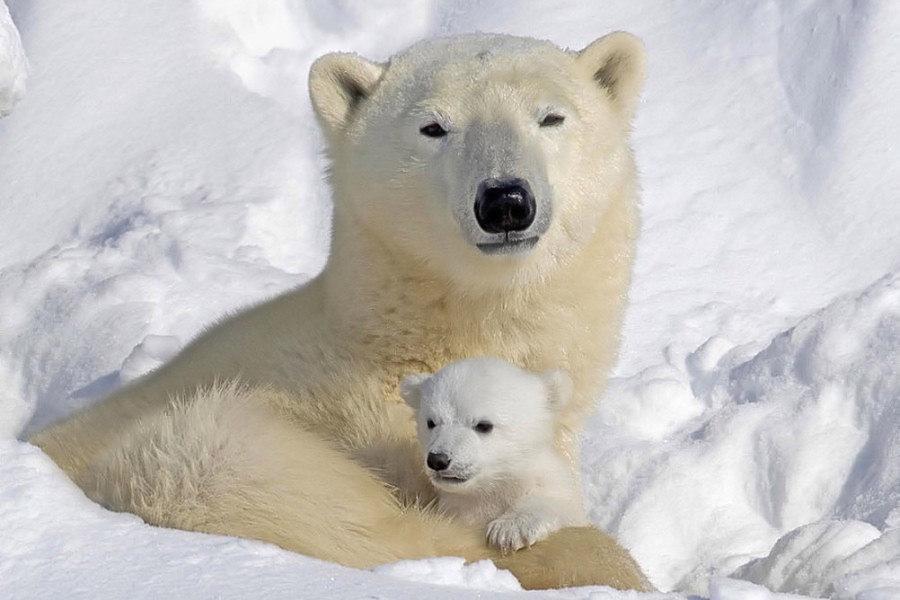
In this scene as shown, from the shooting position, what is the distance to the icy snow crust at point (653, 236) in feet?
15.2

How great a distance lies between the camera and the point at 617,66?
3965 mm

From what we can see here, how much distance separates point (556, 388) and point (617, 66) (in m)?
0.87

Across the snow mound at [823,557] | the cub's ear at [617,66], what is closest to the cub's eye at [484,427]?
the snow mound at [823,557]

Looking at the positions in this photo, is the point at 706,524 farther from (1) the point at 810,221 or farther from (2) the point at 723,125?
(2) the point at 723,125

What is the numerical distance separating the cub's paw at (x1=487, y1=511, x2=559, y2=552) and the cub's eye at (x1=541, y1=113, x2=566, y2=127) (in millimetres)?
907

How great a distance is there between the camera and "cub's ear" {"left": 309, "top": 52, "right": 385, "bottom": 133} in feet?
12.7

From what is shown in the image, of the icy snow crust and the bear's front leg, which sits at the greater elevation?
the icy snow crust

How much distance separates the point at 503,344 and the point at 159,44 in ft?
13.4

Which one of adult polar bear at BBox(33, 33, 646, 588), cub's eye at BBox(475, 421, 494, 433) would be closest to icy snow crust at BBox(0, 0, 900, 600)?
adult polar bear at BBox(33, 33, 646, 588)

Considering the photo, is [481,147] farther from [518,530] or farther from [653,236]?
[653,236]

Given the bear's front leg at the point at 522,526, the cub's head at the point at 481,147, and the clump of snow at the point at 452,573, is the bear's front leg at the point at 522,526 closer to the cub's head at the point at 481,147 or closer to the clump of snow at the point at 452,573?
the clump of snow at the point at 452,573

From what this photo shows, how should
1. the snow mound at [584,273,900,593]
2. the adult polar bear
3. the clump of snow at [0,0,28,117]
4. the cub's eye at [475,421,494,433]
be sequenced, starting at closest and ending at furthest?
the adult polar bear < the cub's eye at [475,421,494,433] < the snow mound at [584,273,900,593] < the clump of snow at [0,0,28,117]

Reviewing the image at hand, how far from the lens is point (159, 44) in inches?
Result: 288

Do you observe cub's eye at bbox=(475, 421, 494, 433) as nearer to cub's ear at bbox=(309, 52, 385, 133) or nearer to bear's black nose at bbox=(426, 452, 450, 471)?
bear's black nose at bbox=(426, 452, 450, 471)
